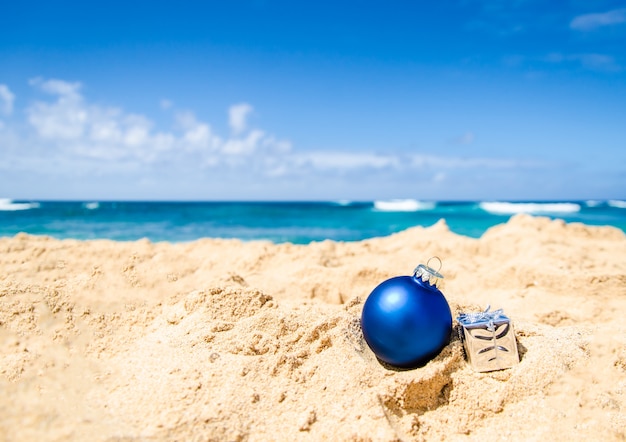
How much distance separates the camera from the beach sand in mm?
3223

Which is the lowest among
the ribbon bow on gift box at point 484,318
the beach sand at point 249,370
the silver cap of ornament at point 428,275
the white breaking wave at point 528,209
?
the beach sand at point 249,370

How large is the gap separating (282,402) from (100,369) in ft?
5.89

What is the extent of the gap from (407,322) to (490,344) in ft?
2.68

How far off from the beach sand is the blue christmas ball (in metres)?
0.16

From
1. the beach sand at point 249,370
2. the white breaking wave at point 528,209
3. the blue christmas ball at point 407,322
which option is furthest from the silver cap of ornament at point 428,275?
the white breaking wave at point 528,209

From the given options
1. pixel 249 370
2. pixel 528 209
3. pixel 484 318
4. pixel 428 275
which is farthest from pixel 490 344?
pixel 528 209

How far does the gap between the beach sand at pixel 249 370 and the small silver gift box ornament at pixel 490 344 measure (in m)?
0.09

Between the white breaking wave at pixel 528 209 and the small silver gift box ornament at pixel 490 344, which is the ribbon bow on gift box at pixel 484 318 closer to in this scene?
the small silver gift box ornament at pixel 490 344

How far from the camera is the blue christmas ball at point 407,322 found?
356cm

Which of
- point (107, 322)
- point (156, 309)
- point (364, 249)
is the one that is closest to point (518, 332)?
point (156, 309)

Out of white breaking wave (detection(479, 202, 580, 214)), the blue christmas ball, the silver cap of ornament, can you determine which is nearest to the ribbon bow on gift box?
the blue christmas ball

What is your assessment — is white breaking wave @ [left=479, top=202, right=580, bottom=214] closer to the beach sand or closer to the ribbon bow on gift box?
the beach sand

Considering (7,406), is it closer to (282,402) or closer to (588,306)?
Result: (282,402)

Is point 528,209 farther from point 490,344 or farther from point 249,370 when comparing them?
point 249,370
